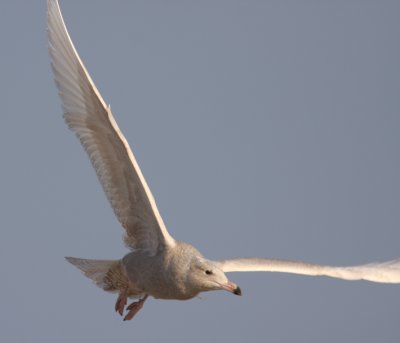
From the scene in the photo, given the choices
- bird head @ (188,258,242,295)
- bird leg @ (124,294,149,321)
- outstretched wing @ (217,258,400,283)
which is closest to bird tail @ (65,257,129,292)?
bird leg @ (124,294,149,321)

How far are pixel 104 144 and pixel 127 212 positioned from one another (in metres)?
1.05

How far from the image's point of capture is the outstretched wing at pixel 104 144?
47.3 feet

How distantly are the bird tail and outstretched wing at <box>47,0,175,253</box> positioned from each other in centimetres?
59

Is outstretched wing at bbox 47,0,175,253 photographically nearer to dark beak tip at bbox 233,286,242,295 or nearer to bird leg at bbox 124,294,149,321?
bird leg at bbox 124,294,149,321

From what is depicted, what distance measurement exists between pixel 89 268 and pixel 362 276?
4.14m

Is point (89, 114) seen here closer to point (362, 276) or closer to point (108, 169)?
point (108, 169)

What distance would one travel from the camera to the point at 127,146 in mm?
14320

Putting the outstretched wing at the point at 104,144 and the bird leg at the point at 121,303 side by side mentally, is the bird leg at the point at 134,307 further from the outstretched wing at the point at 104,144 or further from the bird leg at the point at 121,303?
the outstretched wing at the point at 104,144

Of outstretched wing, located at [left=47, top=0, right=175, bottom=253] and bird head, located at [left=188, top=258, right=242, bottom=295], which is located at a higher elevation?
outstretched wing, located at [left=47, top=0, right=175, bottom=253]

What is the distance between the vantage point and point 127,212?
604 inches

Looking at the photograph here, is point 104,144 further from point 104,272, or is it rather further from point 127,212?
point 104,272

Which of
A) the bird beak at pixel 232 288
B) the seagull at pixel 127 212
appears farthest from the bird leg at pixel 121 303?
the bird beak at pixel 232 288

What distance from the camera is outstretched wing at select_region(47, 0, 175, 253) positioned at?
14.4 meters

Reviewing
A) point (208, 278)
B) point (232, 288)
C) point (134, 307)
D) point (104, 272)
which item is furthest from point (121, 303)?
point (232, 288)
